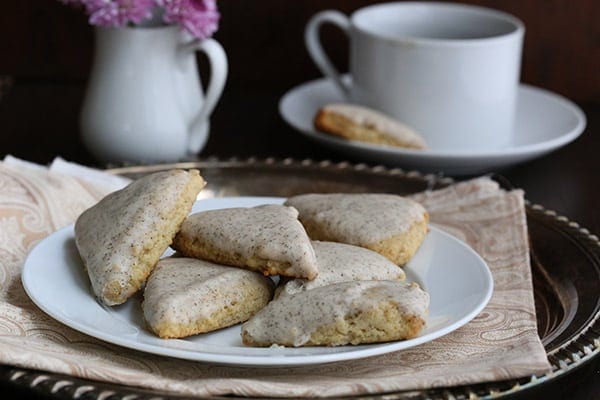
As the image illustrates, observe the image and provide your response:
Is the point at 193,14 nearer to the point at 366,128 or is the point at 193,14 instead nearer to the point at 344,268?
the point at 366,128

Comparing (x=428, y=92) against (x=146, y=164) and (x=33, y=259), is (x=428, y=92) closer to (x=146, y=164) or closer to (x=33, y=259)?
(x=146, y=164)

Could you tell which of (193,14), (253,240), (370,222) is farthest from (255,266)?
(193,14)

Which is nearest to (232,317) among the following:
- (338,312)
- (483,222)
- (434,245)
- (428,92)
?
(338,312)

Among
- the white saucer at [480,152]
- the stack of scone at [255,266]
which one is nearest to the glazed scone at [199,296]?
the stack of scone at [255,266]

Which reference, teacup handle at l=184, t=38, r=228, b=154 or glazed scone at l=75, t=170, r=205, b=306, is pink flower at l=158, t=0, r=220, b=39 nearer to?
teacup handle at l=184, t=38, r=228, b=154

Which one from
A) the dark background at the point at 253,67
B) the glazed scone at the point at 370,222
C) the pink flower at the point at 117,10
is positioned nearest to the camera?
the glazed scone at the point at 370,222

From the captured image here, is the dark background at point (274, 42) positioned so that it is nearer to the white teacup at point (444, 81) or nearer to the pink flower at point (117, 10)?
the white teacup at point (444, 81)

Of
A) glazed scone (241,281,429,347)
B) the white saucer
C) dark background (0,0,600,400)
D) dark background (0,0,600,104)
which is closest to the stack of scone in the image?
glazed scone (241,281,429,347)
